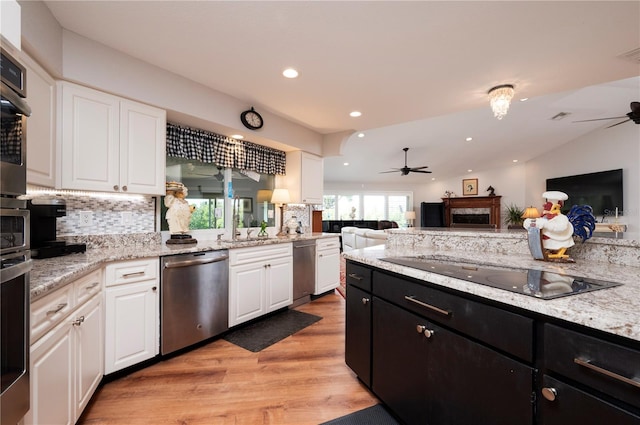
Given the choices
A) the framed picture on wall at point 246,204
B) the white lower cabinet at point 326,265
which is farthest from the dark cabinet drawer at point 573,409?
the framed picture on wall at point 246,204

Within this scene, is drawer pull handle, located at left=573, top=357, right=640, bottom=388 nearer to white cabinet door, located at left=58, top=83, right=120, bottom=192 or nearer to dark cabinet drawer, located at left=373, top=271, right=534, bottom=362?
dark cabinet drawer, located at left=373, top=271, right=534, bottom=362

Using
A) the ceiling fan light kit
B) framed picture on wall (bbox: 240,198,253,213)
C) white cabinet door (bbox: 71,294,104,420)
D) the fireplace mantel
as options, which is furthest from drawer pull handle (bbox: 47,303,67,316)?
the fireplace mantel

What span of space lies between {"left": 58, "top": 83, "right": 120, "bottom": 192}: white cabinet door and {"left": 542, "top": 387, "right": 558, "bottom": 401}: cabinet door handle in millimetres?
2718

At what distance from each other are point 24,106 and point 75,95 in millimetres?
1263

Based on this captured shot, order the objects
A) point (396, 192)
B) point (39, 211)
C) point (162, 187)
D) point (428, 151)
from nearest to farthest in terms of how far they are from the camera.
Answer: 1. point (39, 211)
2. point (162, 187)
3. point (428, 151)
4. point (396, 192)

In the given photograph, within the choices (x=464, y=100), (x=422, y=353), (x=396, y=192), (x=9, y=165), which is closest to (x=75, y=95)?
(x=9, y=165)

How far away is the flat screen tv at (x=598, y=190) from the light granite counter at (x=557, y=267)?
604 centimetres

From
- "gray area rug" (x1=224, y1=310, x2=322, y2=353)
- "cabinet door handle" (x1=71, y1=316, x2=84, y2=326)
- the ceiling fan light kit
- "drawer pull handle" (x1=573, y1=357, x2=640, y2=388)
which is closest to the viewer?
"drawer pull handle" (x1=573, y1=357, x2=640, y2=388)

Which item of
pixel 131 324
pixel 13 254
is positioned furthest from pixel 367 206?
pixel 13 254

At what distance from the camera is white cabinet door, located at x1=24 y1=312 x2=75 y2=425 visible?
42.6 inches

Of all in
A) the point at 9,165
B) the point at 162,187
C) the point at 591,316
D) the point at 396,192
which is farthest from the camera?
the point at 396,192

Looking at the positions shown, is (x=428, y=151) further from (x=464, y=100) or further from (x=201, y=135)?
(x=201, y=135)

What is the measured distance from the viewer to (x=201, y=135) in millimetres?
2998

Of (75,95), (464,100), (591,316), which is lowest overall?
(591,316)
